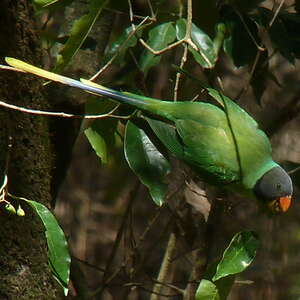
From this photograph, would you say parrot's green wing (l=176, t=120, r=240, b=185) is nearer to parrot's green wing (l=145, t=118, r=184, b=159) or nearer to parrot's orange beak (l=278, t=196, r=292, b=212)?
parrot's green wing (l=145, t=118, r=184, b=159)

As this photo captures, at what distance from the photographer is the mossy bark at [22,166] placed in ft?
4.71

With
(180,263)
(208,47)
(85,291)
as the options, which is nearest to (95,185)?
(180,263)

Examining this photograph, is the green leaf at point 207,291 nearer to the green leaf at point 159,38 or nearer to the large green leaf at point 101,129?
the large green leaf at point 101,129

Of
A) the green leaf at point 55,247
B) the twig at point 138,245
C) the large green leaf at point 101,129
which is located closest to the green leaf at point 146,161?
the large green leaf at point 101,129

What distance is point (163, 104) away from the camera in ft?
5.43

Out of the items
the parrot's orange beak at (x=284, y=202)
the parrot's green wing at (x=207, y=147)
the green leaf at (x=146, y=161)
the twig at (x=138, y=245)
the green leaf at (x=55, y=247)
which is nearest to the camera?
the green leaf at (x=55, y=247)

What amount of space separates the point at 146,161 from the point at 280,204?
1.45 feet

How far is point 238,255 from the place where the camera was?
1.50m

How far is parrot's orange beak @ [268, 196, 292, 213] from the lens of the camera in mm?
1785

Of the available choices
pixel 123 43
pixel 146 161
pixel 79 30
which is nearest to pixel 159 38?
pixel 123 43

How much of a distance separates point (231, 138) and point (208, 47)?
13.0 inches

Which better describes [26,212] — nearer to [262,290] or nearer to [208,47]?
[208,47]

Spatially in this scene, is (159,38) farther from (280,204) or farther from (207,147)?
(280,204)

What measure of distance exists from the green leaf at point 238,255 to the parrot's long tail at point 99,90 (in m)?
0.37
